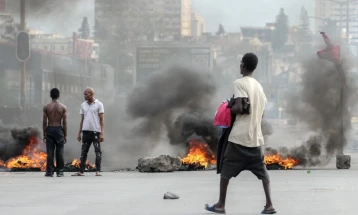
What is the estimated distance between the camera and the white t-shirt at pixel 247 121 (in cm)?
1093

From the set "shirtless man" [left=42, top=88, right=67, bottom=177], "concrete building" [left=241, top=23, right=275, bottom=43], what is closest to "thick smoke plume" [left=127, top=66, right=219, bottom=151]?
"shirtless man" [left=42, top=88, right=67, bottom=177]

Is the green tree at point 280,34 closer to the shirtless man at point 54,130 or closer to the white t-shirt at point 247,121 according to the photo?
the shirtless man at point 54,130

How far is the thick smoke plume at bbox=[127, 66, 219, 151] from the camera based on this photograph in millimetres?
27895

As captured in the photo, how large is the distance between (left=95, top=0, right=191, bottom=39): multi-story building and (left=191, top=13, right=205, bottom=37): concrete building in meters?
2.07

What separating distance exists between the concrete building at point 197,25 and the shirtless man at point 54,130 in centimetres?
6707

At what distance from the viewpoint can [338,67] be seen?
23.0 m

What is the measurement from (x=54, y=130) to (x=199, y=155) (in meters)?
4.66

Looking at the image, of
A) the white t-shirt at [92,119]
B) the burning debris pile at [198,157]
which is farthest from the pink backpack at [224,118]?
the burning debris pile at [198,157]

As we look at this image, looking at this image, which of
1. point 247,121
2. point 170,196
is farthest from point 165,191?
point 247,121

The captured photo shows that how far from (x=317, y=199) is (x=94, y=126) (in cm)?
645

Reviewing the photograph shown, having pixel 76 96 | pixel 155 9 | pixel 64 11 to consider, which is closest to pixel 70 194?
pixel 64 11

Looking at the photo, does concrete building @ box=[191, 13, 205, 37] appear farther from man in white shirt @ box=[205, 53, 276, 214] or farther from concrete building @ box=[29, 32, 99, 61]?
man in white shirt @ box=[205, 53, 276, 214]

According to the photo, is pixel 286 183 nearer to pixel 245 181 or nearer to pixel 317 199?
pixel 245 181

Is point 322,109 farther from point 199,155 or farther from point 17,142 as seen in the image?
point 17,142
